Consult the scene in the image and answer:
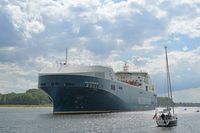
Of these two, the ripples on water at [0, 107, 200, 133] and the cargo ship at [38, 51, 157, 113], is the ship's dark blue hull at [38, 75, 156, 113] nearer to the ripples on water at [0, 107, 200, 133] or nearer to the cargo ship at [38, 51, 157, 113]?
the cargo ship at [38, 51, 157, 113]

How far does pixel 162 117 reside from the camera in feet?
217

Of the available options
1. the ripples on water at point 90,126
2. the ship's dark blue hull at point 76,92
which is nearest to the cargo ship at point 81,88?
the ship's dark blue hull at point 76,92

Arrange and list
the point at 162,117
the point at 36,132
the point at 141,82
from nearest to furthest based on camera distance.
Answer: the point at 36,132 → the point at 162,117 → the point at 141,82

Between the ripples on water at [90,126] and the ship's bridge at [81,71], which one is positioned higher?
the ship's bridge at [81,71]

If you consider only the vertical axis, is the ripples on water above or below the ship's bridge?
below

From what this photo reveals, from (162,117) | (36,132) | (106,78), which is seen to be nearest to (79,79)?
(106,78)

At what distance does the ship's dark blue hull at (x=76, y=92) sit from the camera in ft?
298

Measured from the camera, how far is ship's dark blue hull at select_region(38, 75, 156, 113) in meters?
90.7

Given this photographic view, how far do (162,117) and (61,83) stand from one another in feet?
105

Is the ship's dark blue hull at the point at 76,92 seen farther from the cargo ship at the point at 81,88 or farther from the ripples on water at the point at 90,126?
the ripples on water at the point at 90,126

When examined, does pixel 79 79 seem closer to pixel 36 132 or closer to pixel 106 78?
pixel 106 78

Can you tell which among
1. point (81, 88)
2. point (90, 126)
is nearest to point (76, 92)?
point (81, 88)

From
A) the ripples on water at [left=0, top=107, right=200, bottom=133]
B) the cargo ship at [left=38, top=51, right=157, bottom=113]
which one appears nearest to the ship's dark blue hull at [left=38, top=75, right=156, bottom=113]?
the cargo ship at [left=38, top=51, right=157, bottom=113]

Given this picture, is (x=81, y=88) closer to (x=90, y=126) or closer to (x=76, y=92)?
(x=76, y=92)
